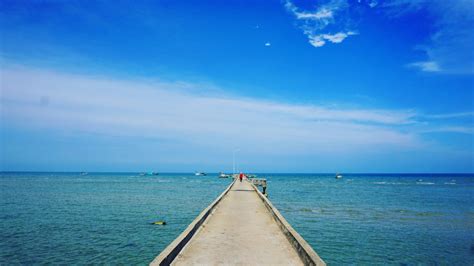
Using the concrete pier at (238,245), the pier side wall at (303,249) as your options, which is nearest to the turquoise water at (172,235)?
the concrete pier at (238,245)

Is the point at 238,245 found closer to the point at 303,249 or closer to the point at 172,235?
the point at 303,249

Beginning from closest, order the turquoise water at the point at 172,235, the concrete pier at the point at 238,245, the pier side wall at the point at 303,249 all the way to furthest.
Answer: the pier side wall at the point at 303,249
the concrete pier at the point at 238,245
the turquoise water at the point at 172,235

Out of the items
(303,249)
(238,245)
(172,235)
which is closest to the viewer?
(303,249)

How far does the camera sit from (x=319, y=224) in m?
21.4

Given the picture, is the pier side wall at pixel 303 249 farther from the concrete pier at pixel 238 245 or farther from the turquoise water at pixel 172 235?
the turquoise water at pixel 172 235

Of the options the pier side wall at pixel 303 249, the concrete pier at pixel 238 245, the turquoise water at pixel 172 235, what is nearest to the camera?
the pier side wall at pixel 303 249

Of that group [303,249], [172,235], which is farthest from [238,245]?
[172,235]

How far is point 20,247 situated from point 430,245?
19662mm

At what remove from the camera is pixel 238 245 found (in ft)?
31.7

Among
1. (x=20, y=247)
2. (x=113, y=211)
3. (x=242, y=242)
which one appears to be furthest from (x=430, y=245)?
(x=113, y=211)

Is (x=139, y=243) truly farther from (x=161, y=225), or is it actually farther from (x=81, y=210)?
(x=81, y=210)

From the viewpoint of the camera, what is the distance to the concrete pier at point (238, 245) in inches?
314

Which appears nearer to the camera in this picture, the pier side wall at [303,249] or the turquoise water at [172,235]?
the pier side wall at [303,249]

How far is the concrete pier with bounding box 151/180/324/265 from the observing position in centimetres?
798
